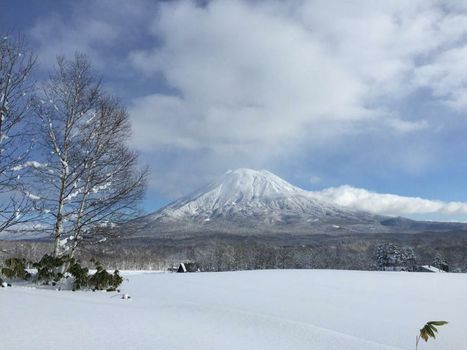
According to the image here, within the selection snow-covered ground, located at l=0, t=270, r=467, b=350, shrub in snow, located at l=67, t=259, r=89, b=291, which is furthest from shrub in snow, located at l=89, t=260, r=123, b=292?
snow-covered ground, located at l=0, t=270, r=467, b=350

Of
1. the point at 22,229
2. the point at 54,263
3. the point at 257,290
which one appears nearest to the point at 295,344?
the point at 22,229

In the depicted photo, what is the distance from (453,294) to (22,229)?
1434cm

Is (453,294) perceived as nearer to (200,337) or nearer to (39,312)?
(200,337)

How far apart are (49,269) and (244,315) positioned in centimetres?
561

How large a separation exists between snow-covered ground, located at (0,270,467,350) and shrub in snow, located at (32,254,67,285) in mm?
1170

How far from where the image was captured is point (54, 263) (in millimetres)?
10016

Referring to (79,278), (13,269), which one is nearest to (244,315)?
(79,278)

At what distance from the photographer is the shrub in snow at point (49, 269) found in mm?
10073

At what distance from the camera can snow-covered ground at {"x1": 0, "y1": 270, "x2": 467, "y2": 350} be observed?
16.8 ft

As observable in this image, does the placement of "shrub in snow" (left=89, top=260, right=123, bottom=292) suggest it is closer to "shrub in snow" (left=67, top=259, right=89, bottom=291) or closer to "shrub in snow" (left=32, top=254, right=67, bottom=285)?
"shrub in snow" (left=67, top=259, right=89, bottom=291)

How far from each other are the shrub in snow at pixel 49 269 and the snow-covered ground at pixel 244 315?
1170mm

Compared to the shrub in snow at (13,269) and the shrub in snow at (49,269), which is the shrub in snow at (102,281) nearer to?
the shrub in snow at (49,269)

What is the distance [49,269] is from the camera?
406 inches

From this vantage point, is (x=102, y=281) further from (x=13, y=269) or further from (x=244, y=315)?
(x=244, y=315)
